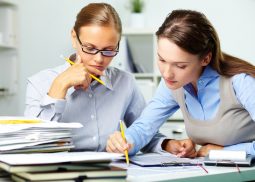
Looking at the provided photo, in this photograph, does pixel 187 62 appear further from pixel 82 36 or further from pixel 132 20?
pixel 132 20

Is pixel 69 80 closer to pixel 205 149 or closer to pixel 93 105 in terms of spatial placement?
pixel 93 105

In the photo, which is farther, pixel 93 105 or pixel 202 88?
pixel 93 105

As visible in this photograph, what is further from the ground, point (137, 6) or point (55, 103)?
point (137, 6)

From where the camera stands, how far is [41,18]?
11.8 ft

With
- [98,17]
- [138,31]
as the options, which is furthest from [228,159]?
[138,31]

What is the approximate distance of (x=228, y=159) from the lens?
52.3 inches

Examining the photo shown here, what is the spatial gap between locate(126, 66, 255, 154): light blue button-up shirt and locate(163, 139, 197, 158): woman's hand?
86 millimetres

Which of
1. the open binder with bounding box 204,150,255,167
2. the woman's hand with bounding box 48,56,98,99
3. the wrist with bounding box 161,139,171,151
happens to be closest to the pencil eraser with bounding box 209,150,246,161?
the open binder with bounding box 204,150,255,167

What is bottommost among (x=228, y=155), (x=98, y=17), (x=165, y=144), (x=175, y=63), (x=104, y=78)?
(x=165, y=144)

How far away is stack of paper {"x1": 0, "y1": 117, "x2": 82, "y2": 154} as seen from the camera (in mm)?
1205

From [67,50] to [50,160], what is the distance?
2.73 metres

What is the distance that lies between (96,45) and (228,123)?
526 mm

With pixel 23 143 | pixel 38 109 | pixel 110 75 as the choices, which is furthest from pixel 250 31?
pixel 23 143

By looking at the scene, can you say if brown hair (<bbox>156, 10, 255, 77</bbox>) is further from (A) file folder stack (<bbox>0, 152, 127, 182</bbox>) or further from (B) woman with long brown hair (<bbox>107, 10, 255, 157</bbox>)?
(A) file folder stack (<bbox>0, 152, 127, 182</bbox>)
